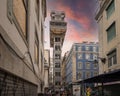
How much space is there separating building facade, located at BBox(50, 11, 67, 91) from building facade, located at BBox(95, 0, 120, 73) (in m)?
104

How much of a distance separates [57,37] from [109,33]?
443 feet

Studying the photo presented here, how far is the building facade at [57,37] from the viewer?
142238mm

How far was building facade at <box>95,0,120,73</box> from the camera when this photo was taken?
86.8 feet

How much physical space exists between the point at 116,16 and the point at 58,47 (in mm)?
129302

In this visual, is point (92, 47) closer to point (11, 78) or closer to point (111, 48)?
point (111, 48)

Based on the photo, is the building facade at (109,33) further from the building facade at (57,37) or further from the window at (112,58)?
the building facade at (57,37)

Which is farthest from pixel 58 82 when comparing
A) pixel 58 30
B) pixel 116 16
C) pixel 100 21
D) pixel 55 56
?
pixel 116 16

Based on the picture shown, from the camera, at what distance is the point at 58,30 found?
6619 inches

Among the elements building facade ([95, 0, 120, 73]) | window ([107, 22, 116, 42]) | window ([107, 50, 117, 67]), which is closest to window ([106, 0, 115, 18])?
building facade ([95, 0, 120, 73])

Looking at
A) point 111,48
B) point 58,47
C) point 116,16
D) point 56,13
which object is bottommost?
point 111,48

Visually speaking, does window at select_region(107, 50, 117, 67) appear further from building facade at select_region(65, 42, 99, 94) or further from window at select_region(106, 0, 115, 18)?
building facade at select_region(65, 42, 99, 94)

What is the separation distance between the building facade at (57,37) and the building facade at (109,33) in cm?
10392

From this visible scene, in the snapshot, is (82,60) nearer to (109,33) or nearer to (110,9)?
(109,33)

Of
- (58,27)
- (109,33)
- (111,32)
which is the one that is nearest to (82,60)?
(109,33)
